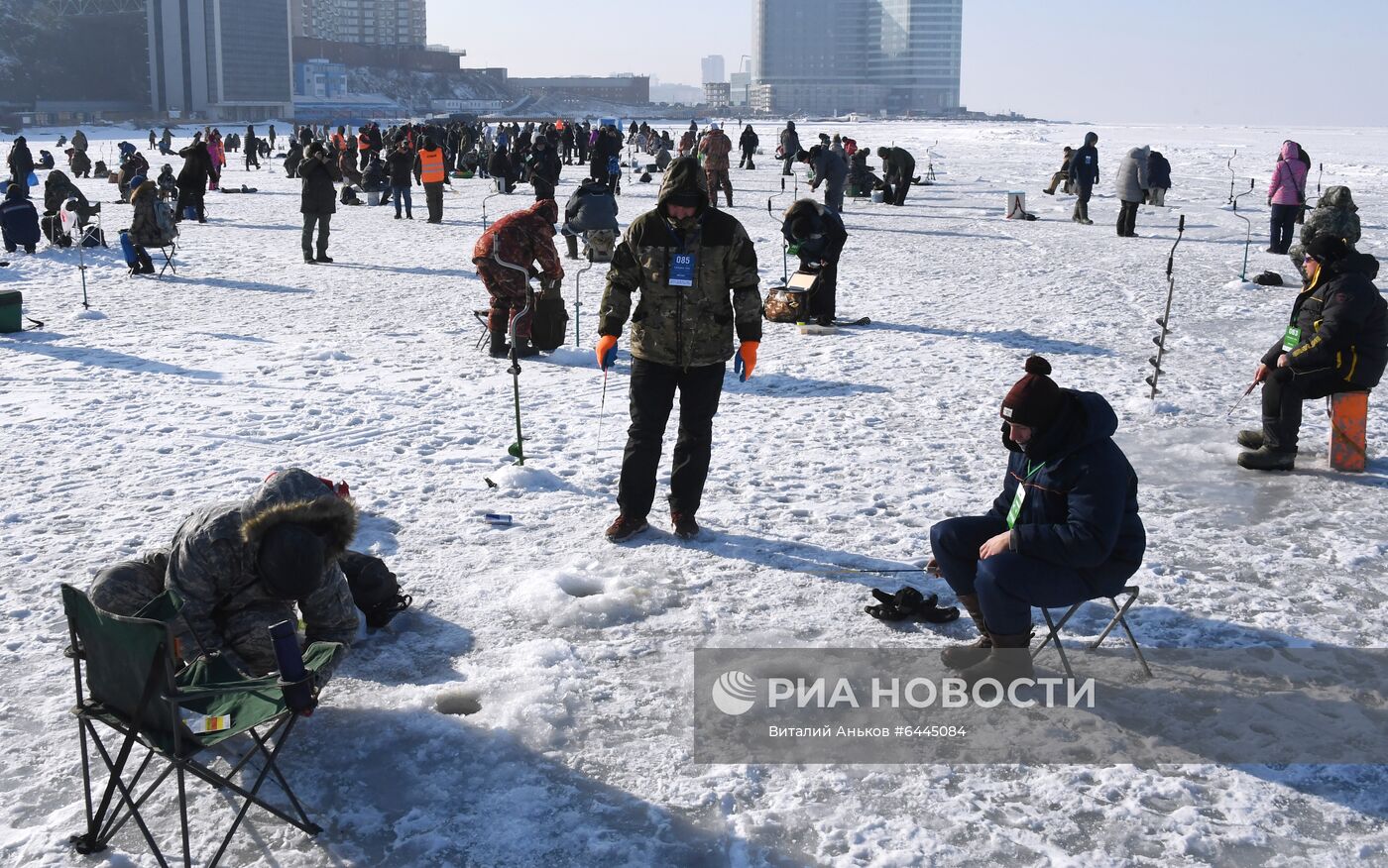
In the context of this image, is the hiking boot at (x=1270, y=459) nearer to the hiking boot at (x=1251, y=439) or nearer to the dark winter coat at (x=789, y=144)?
A: the hiking boot at (x=1251, y=439)

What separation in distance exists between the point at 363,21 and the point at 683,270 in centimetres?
19000

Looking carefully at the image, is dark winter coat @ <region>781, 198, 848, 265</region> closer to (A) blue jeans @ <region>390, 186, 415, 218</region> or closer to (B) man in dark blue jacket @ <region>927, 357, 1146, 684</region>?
(B) man in dark blue jacket @ <region>927, 357, 1146, 684</region>

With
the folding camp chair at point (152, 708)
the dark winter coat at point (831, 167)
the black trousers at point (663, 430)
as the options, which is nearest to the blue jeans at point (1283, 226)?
the dark winter coat at point (831, 167)

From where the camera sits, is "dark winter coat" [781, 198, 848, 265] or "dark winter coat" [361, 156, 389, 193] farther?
"dark winter coat" [361, 156, 389, 193]

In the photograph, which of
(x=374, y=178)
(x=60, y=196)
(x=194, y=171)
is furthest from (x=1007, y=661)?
(x=374, y=178)

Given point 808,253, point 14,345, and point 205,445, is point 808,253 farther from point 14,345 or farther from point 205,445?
point 14,345

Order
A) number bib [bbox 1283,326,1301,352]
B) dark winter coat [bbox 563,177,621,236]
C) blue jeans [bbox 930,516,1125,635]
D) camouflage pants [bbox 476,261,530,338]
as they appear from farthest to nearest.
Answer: dark winter coat [bbox 563,177,621,236], camouflage pants [bbox 476,261,530,338], number bib [bbox 1283,326,1301,352], blue jeans [bbox 930,516,1125,635]

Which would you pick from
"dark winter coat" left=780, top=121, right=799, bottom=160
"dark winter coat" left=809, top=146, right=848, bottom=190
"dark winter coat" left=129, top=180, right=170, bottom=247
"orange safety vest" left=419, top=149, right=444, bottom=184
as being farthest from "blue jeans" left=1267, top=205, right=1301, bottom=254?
"dark winter coat" left=129, top=180, right=170, bottom=247

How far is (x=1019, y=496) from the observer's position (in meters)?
4.00

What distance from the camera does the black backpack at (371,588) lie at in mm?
4617

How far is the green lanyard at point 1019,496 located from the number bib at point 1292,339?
3.41 metres

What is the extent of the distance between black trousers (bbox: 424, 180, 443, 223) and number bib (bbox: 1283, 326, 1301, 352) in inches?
608

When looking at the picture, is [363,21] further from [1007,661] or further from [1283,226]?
[1007,661]

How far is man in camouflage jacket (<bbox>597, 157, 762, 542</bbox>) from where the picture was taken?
17.4ft
